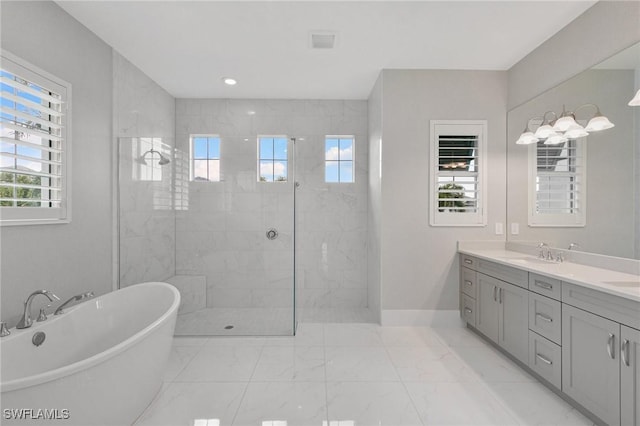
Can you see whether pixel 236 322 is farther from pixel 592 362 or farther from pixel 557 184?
pixel 557 184

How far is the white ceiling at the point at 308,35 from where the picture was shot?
2.06 metres

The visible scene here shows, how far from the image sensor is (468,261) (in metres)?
2.87

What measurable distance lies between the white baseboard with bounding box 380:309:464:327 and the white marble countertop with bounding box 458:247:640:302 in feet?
2.74

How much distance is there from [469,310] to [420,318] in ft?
1.64

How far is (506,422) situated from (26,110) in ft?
11.8

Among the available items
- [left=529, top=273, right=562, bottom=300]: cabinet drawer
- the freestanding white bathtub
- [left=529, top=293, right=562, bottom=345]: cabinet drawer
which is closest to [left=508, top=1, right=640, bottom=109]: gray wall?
[left=529, top=273, right=562, bottom=300]: cabinet drawer

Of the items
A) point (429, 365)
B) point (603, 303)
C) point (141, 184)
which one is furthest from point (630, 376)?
point (141, 184)

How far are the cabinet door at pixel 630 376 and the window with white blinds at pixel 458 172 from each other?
1.69m

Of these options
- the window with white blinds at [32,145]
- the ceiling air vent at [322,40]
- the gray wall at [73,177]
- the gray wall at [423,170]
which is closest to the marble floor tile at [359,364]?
the gray wall at [423,170]

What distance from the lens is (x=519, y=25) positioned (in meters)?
2.28

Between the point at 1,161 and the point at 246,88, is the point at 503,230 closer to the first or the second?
the point at 246,88

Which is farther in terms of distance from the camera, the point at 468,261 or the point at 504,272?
the point at 468,261

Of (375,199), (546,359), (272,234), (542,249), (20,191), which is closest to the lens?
(20,191)

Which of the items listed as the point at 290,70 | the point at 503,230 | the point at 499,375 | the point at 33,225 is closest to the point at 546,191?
the point at 503,230
